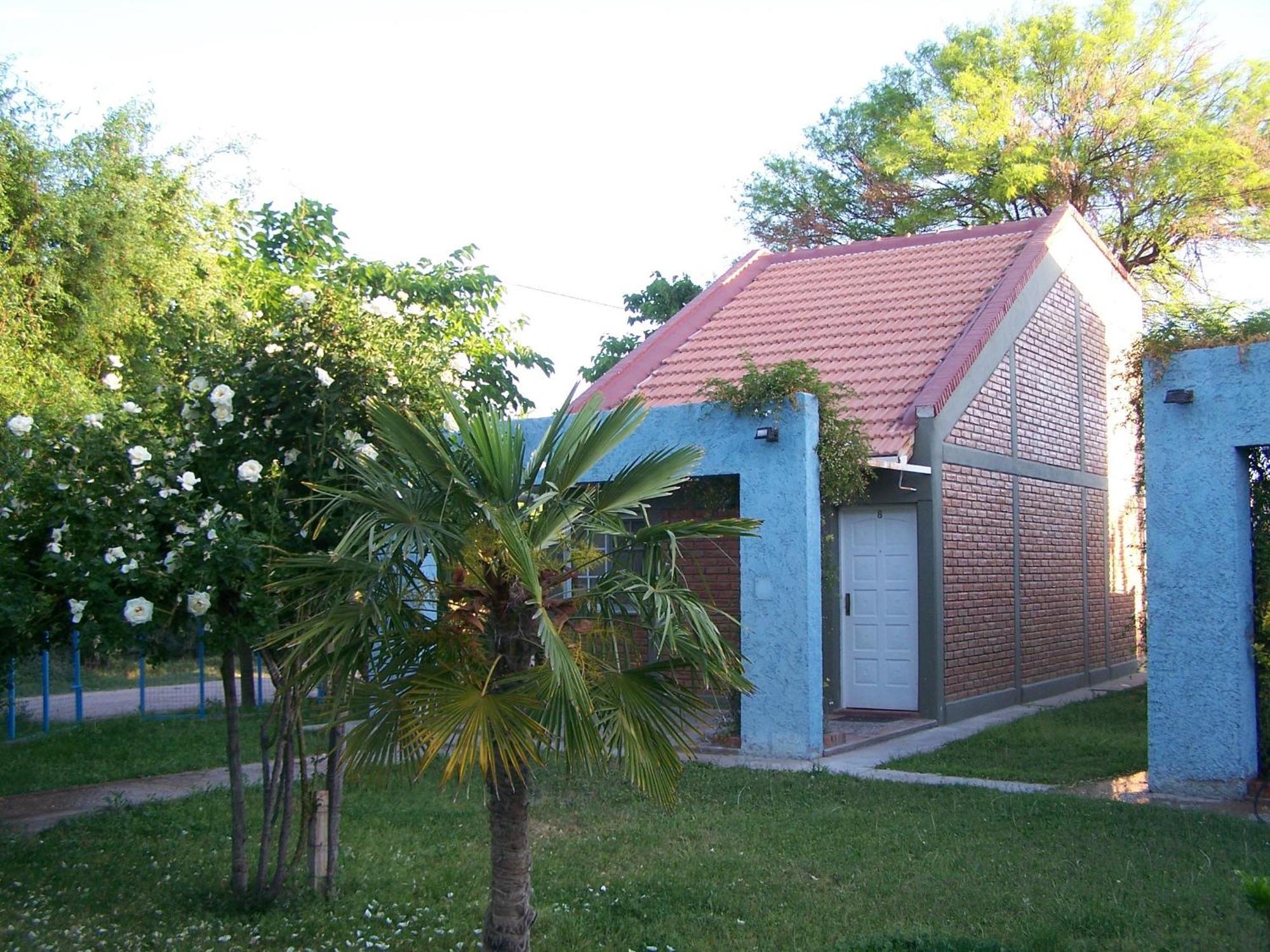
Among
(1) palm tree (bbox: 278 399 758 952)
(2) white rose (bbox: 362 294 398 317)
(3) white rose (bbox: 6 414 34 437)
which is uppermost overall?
(2) white rose (bbox: 362 294 398 317)

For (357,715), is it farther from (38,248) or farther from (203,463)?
(38,248)

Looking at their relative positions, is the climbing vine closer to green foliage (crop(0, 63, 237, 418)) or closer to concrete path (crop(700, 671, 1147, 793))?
concrete path (crop(700, 671, 1147, 793))

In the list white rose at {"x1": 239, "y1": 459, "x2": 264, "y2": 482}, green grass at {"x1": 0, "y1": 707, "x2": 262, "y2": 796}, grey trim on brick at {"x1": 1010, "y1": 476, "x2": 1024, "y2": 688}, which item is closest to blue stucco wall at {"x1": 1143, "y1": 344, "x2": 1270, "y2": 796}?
grey trim on brick at {"x1": 1010, "y1": 476, "x2": 1024, "y2": 688}

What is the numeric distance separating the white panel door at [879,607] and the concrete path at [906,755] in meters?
0.79

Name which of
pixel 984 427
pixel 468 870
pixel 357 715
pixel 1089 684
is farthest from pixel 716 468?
pixel 1089 684

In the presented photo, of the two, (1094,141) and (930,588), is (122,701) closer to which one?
(930,588)

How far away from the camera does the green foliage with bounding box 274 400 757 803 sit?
4.92 meters

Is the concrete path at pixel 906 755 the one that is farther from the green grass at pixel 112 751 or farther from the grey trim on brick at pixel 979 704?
the green grass at pixel 112 751

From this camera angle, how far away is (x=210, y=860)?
305 inches

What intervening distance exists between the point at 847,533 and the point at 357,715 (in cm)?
931

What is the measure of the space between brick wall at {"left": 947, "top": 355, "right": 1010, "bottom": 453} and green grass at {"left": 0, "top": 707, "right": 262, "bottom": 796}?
27.8 ft

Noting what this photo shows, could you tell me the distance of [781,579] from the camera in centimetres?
1112

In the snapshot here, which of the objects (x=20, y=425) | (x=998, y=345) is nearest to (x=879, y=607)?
(x=998, y=345)

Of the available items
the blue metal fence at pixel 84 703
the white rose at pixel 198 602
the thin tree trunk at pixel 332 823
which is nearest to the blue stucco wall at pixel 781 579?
the blue metal fence at pixel 84 703
